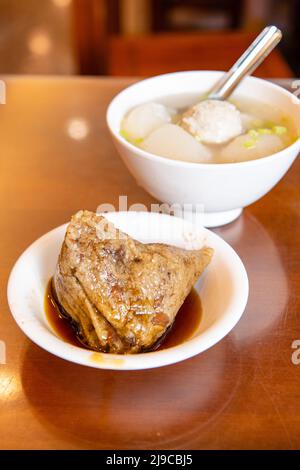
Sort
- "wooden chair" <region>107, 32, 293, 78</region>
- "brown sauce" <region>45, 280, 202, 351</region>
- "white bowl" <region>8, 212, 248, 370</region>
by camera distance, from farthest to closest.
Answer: "wooden chair" <region>107, 32, 293, 78</region>, "brown sauce" <region>45, 280, 202, 351</region>, "white bowl" <region>8, 212, 248, 370</region>

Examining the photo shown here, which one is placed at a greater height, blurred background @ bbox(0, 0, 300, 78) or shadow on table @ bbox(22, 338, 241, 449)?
shadow on table @ bbox(22, 338, 241, 449)

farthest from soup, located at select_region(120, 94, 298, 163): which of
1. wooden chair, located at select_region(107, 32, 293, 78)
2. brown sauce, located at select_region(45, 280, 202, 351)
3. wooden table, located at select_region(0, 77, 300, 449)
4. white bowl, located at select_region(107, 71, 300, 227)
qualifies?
wooden chair, located at select_region(107, 32, 293, 78)

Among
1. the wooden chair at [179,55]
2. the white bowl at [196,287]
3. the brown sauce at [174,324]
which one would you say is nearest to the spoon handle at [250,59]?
the white bowl at [196,287]

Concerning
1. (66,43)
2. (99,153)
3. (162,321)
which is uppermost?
(162,321)

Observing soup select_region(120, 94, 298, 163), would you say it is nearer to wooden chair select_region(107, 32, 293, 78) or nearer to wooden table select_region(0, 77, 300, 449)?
wooden table select_region(0, 77, 300, 449)
